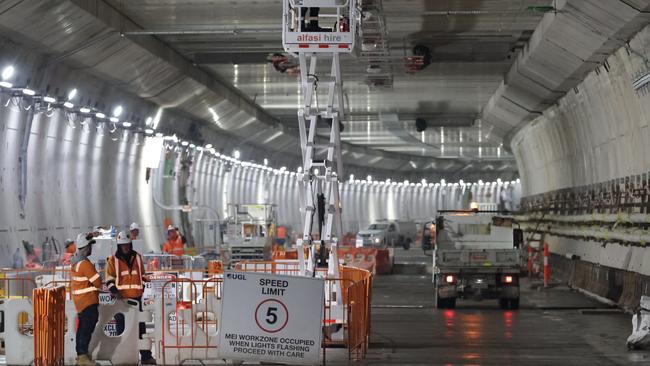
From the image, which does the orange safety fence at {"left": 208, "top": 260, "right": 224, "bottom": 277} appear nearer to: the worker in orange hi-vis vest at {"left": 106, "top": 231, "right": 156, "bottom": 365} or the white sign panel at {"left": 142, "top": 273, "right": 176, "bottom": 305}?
the white sign panel at {"left": 142, "top": 273, "right": 176, "bottom": 305}

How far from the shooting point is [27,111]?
29.9m

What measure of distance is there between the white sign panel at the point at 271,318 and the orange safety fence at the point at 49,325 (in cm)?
233

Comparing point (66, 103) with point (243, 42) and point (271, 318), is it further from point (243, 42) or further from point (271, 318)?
point (271, 318)

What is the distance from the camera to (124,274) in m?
17.6

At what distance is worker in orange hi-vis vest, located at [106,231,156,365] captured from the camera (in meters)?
17.5

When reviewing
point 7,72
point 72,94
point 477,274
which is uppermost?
point 72,94

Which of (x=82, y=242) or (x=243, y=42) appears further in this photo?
(x=243, y=42)

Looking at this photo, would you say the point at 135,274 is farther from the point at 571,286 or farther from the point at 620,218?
the point at 571,286

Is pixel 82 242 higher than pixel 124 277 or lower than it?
higher

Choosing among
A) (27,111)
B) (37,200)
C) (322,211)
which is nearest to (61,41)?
(27,111)

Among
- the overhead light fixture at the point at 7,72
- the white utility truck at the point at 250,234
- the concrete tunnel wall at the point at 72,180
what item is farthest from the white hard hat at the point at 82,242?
the white utility truck at the point at 250,234

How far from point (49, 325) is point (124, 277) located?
141 cm

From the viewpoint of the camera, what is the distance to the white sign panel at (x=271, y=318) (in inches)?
640

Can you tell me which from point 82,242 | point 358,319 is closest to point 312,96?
point 358,319
